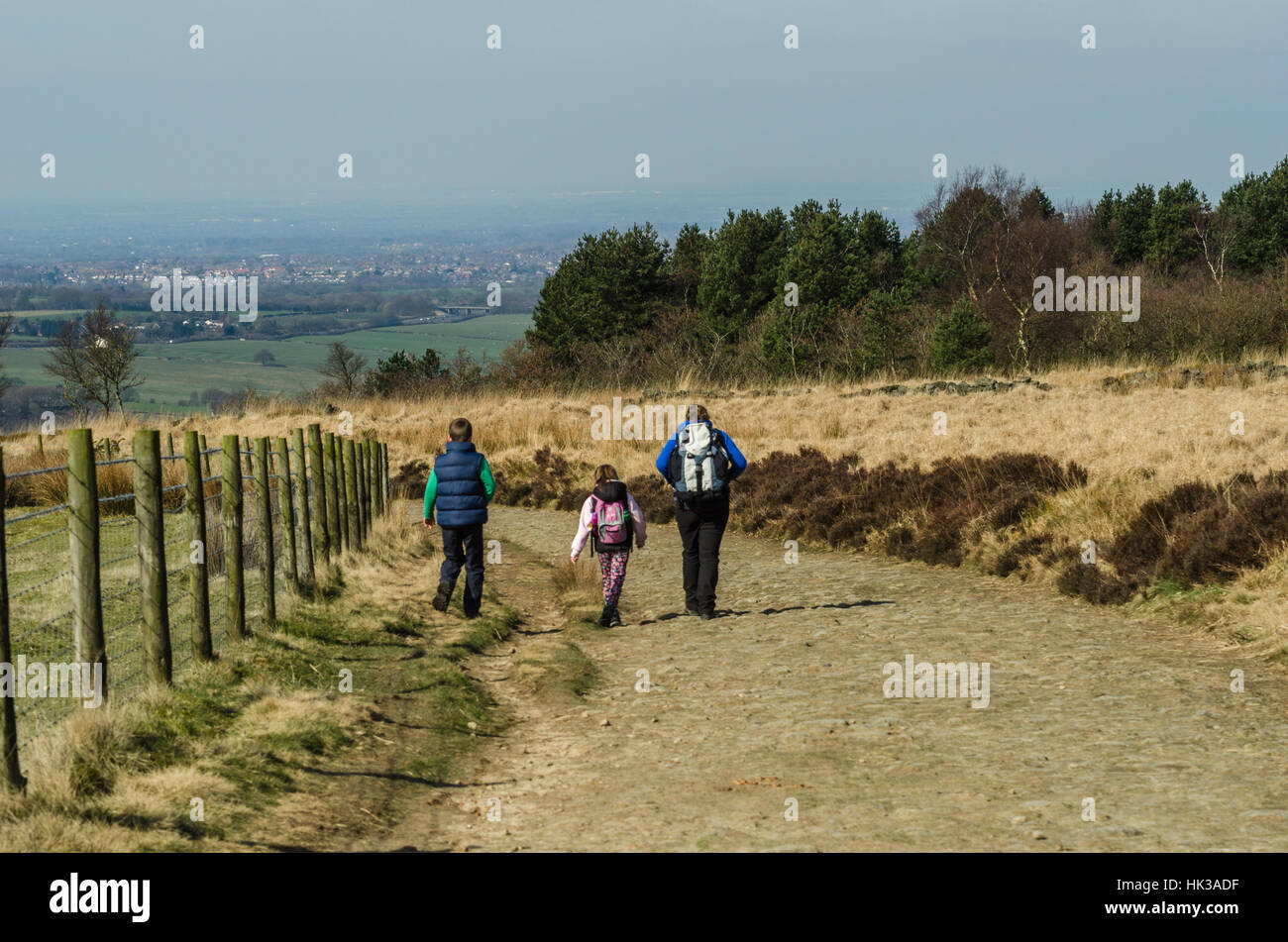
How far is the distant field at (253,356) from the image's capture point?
295 feet

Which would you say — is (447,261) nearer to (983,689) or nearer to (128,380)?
(128,380)

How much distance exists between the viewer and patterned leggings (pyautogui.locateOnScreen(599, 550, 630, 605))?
476 inches

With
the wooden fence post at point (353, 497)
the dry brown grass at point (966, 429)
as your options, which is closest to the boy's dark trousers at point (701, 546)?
the dry brown grass at point (966, 429)

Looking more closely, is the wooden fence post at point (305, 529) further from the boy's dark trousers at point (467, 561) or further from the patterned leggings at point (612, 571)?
the patterned leggings at point (612, 571)

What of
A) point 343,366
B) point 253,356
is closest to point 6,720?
point 343,366

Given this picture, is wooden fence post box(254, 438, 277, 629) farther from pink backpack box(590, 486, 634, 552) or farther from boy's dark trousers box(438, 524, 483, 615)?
pink backpack box(590, 486, 634, 552)

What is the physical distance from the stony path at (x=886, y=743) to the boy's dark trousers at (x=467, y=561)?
0.74 metres

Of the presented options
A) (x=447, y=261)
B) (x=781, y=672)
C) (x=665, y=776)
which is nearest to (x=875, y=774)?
(x=665, y=776)

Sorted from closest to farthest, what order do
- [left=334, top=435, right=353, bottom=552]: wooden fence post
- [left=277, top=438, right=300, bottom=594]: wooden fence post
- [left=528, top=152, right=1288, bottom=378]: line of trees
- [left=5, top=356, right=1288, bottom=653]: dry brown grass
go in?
[left=277, top=438, right=300, bottom=594]: wooden fence post, [left=5, top=356, right=1288, bottom=653]: dry brown grass, [left=334, top=435, right=353, bottom=552]: wooden fence post, [left=528, top=152, right=1288, bottom=378]: line of trees

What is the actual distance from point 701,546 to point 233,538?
462cm

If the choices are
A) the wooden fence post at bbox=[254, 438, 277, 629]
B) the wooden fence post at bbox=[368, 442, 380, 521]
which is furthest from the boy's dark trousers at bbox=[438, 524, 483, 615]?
the wooden fence post at bbox=[368, 442, 380, 521]

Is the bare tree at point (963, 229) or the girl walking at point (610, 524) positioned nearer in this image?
the girl walking at point (610, 524)

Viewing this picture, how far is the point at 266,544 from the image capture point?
11.1m

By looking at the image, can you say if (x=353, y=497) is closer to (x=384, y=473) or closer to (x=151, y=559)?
(x=384, y=473)
